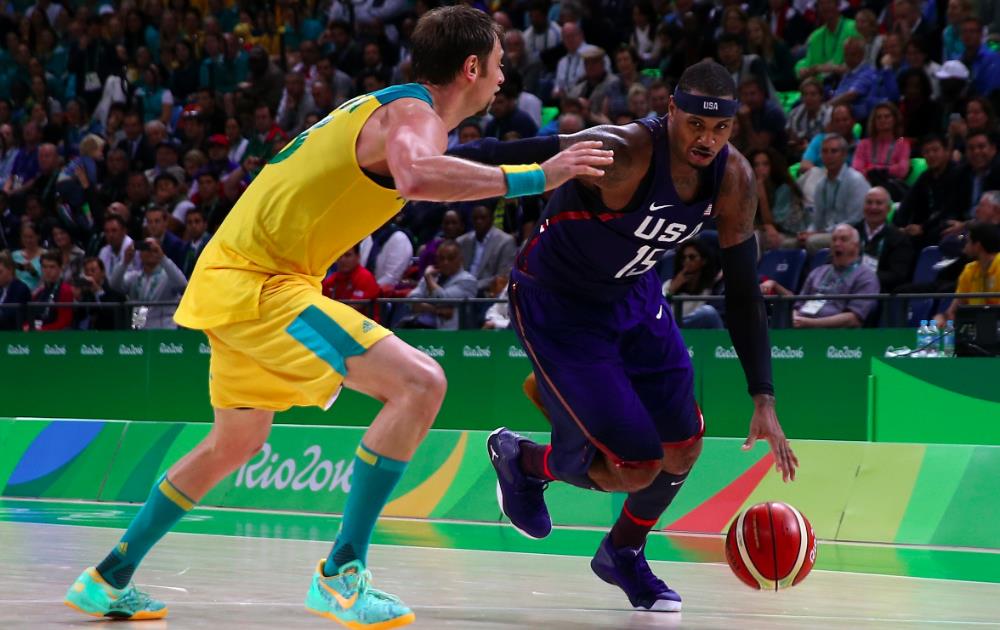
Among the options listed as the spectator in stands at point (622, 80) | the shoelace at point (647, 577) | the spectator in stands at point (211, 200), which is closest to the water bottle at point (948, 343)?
the shoelace at point (647, 577)

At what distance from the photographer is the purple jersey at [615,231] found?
5.75 metres

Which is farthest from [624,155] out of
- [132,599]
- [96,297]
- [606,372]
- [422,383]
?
[96,297]

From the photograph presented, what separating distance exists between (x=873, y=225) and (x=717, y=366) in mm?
2223

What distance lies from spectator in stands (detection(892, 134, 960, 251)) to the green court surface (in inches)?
132

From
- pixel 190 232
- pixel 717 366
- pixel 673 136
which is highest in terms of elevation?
pixel 673 136

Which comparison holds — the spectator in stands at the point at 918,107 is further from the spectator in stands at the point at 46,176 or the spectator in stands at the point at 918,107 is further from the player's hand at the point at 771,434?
the spectator in stands at the point at 46,176

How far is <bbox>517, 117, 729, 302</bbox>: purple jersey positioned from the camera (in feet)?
18.9

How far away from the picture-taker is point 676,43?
1456 centimetres

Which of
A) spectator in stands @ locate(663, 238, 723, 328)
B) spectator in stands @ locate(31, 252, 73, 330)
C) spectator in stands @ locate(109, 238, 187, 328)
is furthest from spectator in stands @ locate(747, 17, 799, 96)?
spectator in stands @ locate(31, 252, 73, 330)

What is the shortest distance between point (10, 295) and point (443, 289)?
4905 mm

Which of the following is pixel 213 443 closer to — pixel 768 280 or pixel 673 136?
pixel 673 136

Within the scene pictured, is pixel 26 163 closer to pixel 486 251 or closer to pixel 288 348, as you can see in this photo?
pixel 486 251

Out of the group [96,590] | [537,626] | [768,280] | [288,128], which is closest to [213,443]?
[96,590]

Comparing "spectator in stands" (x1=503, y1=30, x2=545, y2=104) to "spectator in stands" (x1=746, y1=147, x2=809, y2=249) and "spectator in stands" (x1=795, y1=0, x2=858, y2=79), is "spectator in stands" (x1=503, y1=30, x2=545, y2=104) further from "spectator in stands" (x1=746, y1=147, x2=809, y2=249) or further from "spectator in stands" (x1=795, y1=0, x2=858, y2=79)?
"spectator in stands" (x1=746, y1=147, x2=809, y2=249)
